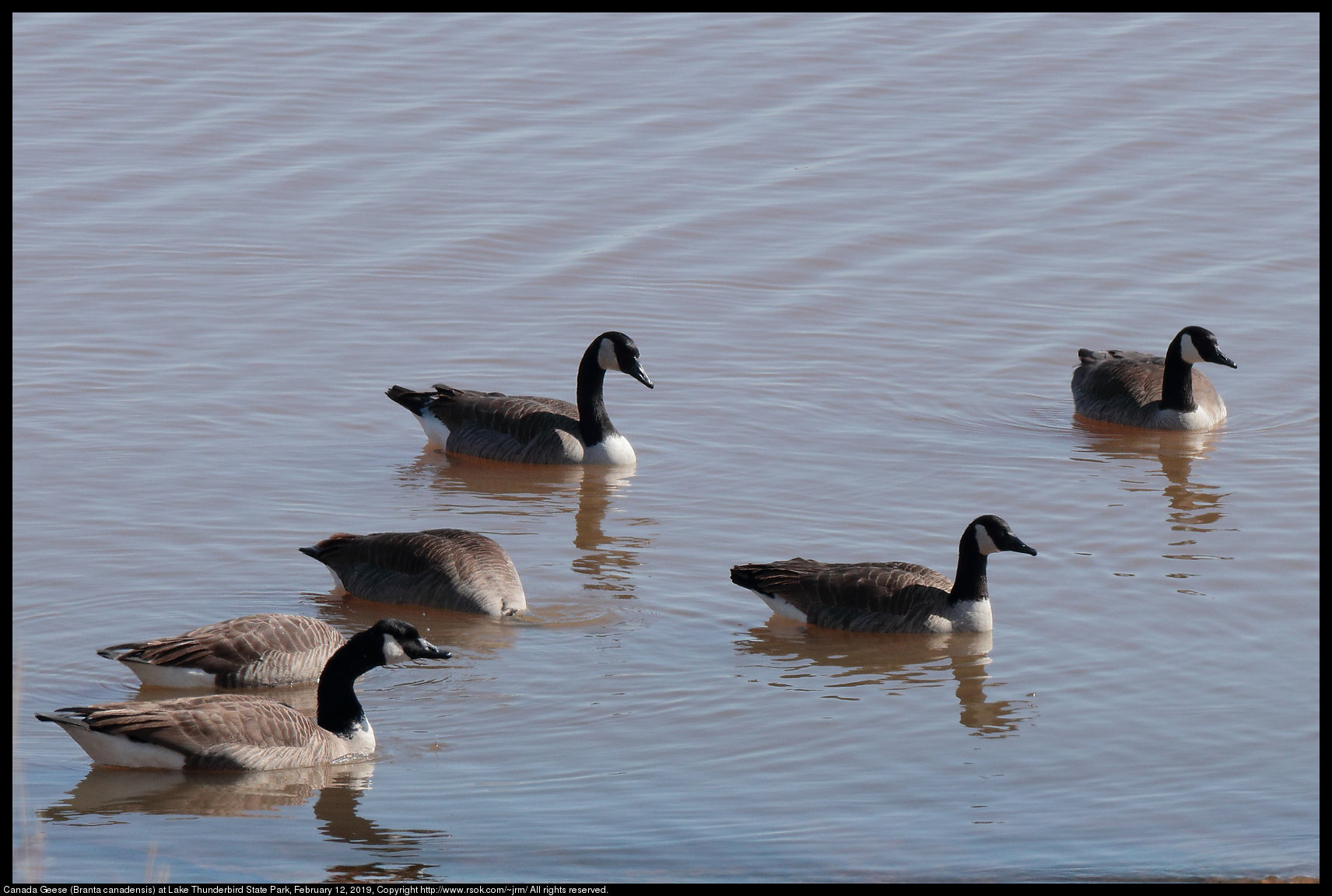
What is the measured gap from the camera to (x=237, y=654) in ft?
37.6

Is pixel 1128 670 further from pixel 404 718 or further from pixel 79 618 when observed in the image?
pixel 79 618

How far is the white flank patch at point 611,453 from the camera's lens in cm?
1669

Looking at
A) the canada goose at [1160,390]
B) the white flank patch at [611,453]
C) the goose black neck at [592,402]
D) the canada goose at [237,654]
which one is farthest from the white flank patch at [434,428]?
the canada goose at [1160,390]

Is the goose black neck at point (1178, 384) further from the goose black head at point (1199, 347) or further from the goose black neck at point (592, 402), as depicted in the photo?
the goose black neck at point (592, 402)

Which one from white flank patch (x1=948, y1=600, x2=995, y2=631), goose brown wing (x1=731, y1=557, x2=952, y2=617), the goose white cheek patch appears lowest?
white flank patch (x1=948, y1=600, x2=995, y2=631)

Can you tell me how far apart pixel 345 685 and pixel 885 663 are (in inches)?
152

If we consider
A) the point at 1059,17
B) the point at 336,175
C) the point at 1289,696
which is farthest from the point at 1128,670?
the point at 1059,17

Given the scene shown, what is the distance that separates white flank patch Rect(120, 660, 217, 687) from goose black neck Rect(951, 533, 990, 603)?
200 inches

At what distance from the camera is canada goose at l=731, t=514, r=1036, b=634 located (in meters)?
12.6

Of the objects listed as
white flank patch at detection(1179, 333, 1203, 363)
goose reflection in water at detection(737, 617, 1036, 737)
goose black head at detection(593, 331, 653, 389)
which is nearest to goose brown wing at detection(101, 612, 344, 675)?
goose reflection in water at detection(737, 617, 1036, 737)

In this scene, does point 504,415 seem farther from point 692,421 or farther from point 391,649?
point 391,649

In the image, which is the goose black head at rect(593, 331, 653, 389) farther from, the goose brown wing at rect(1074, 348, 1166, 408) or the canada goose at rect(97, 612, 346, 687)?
the canada goose at rect(97, 612, 346, 687)

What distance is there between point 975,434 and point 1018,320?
375cm

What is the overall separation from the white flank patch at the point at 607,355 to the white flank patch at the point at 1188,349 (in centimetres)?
568
